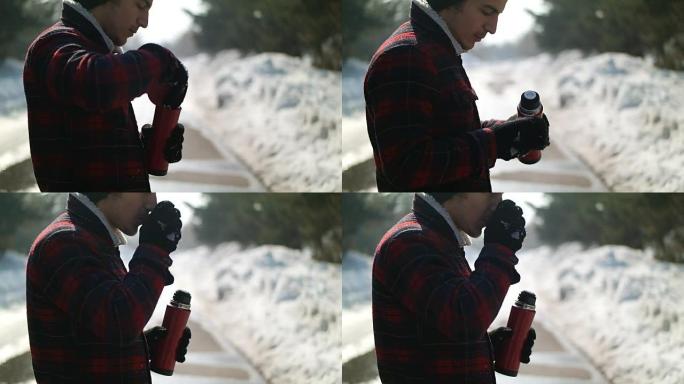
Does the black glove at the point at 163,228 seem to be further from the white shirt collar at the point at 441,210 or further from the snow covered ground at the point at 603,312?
the white shirt collar at the point at 441,210

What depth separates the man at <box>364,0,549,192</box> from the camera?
2389 millimetres

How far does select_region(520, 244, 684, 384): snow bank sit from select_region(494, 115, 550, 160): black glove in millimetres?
406

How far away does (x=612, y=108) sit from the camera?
2.93 metres

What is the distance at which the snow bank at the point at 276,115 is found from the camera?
2.89m

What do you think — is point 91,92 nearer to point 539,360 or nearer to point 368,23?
point 368,23

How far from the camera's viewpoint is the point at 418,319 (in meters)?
2.47

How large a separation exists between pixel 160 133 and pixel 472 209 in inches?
29.8

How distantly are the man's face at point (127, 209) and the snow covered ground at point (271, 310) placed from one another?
0.22 meters

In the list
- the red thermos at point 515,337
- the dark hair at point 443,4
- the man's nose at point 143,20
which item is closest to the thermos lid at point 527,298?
the red thermos at point 515,337

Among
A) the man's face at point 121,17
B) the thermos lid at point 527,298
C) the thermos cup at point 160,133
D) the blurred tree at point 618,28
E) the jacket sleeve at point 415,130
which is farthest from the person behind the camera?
the blurred tree at point 618,28

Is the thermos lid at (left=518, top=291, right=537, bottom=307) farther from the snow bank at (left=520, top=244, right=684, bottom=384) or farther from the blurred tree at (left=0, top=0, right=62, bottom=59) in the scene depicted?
the blurred tree at (left=0, top=0, right=62, bottom=59)

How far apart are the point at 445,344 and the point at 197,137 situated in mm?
858

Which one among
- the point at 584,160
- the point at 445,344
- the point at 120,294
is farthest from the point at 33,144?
the point at 584,160

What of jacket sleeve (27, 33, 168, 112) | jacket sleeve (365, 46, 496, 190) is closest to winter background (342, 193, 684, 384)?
jacket sleeve (365, 46, 496, 190)
